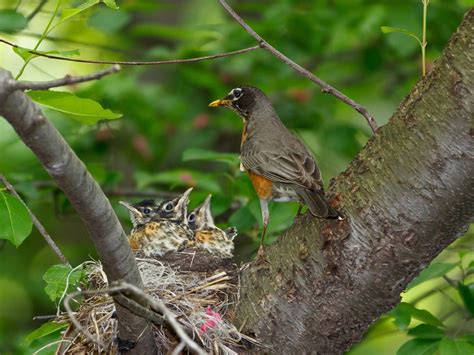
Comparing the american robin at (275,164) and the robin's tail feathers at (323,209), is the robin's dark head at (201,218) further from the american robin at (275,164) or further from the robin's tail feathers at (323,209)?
the robin's tail feathers at (323,209)

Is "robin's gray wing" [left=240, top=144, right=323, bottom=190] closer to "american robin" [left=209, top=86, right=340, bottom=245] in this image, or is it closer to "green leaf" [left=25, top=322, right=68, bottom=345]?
"american robin" [left=209, top=86, right=340, bottom=245]

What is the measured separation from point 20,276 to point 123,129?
76.0 inches

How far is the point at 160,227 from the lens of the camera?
208 inches

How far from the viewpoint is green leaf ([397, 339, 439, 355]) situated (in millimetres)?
3889

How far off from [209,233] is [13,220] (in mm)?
1891

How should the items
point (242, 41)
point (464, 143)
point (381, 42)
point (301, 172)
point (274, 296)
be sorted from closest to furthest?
1. point (464, 143)
2. point (274, 296)
3. point (301, 172)
4. point (242, 41)
5. point (381, 42)

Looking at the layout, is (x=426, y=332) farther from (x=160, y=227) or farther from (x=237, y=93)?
(x=237, y=93)

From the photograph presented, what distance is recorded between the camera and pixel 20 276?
8.47m

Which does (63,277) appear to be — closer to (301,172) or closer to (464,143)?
(301,172)

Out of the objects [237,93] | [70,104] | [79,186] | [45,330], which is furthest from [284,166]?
[79,186]

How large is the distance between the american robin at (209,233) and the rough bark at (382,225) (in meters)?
1.52

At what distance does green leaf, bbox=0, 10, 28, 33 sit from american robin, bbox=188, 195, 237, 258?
5.12 feet

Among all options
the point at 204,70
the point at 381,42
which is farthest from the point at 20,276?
the point at 381,42

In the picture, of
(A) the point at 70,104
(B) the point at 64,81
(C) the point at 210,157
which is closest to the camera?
(B) the point at 64,81
